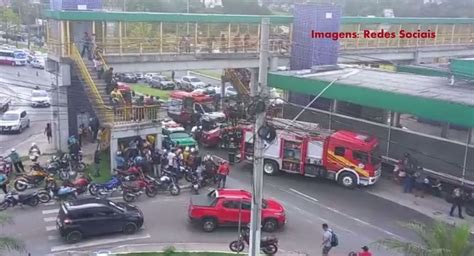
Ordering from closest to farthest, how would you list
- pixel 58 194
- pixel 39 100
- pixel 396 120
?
1. pixel 58 194
2. pixel 396 120
3. pixel 39 100

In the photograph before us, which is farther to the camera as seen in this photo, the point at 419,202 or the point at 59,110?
the point at 59,110

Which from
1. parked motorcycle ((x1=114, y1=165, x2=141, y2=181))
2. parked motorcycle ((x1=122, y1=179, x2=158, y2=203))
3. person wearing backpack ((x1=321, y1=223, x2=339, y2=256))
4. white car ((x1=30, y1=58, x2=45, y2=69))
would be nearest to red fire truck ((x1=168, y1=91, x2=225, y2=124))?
parked motorcycle ((x1=114, y1=165, x2=141, y2=181))

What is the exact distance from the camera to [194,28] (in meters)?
30.8

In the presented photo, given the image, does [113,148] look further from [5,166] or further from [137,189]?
[5,166]

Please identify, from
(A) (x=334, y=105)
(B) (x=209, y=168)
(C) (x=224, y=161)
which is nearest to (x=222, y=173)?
(B) (x=209, y=168)

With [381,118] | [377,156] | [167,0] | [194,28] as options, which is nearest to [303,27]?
[194,28]

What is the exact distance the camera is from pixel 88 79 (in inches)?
976

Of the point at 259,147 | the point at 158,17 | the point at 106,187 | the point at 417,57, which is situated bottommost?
the point at 106,187

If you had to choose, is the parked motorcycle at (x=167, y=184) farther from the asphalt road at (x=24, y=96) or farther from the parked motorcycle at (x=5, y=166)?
the asphalt road at (x=24, y=96)

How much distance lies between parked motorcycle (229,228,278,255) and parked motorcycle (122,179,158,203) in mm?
5579

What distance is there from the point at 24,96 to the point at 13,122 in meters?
12.9

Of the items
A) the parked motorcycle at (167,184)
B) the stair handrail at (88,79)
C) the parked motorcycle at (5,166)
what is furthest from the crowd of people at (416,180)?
the parked motorcycle at (5,166)

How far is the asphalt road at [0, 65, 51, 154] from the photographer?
30.6 meters

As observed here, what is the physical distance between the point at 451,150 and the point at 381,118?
166 inches
